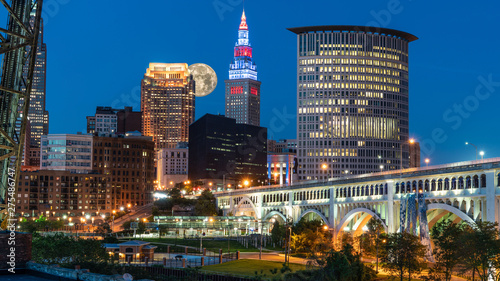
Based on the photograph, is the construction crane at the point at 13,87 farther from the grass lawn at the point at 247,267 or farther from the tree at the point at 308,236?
the tree at the point at 308,236

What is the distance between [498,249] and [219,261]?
47.3 metres

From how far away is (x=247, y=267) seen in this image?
96.1 m

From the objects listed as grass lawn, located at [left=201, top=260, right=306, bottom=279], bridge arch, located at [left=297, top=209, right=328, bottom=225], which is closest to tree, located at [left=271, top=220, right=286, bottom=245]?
bridge arch, located at [left=297, top=209, right=328, bottom=225]

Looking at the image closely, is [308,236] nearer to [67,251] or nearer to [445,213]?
[445,213]

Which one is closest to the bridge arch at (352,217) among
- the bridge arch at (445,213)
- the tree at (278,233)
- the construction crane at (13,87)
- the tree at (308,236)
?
the tree at (308,236)

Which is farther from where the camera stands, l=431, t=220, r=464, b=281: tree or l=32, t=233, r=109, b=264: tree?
l=32, t=233, r=109, b=264: tree

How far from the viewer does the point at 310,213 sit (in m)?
162

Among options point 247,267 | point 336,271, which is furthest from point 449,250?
point 247,267

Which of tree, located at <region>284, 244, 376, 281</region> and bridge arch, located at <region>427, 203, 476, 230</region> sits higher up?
bridge arch, located at <region>427, 203, 476, 230</region>

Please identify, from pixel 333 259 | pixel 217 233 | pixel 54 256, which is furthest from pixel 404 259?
pixel 217 233

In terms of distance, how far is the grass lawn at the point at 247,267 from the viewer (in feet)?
291

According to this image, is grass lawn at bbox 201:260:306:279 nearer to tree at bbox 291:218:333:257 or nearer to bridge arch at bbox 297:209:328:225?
tree at bbox 291:218:333:257

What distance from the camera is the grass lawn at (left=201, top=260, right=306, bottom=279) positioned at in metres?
Result: 88.8

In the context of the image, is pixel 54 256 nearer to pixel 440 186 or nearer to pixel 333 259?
pixel 333 259
